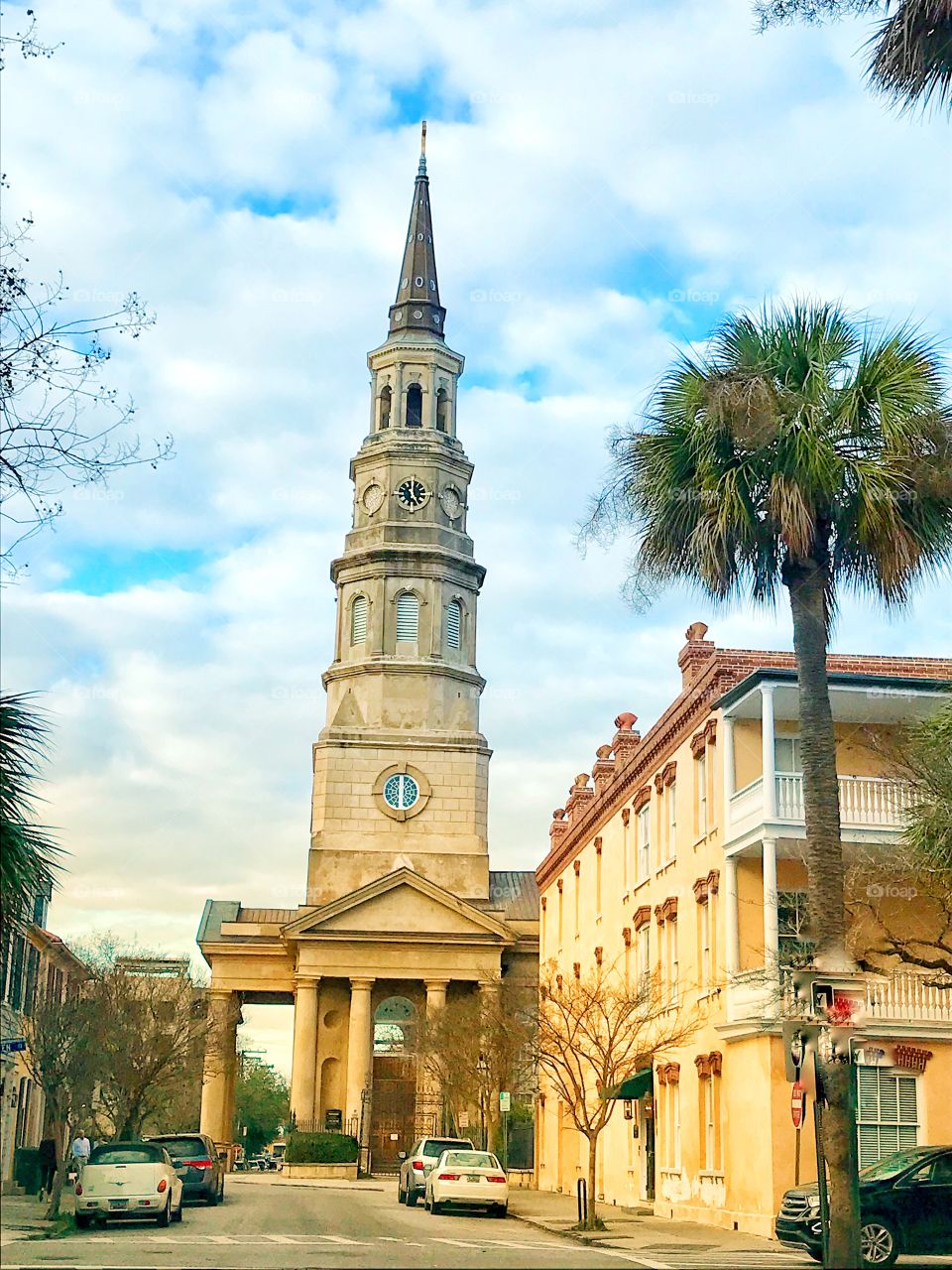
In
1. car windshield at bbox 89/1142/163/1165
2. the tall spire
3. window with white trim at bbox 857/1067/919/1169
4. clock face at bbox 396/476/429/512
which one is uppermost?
the tall spire

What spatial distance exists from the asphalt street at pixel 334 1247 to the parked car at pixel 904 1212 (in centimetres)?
93

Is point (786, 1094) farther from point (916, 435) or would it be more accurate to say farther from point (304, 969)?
point (304, 969)

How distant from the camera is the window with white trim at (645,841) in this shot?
4038 cm

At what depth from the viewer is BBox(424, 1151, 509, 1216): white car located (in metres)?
35.4

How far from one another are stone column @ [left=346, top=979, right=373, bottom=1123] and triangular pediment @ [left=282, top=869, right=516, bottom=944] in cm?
250

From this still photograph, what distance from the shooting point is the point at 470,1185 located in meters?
35.4

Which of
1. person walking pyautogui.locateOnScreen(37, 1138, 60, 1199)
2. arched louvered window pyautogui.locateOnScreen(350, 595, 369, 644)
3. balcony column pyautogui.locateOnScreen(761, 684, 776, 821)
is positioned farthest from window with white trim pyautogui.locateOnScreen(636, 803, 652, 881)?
arched louvered window pyautogui.locateOnScreen(350, 595, 369, 644)

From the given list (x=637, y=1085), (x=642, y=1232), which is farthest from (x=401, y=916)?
(x=642, y=1232)

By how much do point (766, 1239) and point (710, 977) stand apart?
6.52 metres

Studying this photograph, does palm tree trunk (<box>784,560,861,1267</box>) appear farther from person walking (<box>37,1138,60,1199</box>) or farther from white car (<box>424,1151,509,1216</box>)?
person walking (<box>37,1138,60,1199</box>)

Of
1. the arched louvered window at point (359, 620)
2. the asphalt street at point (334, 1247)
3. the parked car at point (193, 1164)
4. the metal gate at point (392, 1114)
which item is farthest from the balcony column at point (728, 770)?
the arched louvered window at point (359, 620)

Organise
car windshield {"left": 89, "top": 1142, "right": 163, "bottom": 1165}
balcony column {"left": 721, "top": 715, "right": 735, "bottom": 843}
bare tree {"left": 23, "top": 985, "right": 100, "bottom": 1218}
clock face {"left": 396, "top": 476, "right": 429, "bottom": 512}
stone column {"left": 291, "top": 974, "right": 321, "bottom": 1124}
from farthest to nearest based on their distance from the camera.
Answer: clock face {"left": 396, "top": 476, "right": 429, "bottom": 512}, stone column {"left": 291, "top": 974, "right": 321, "bottom": 1124}, bare tree {"left": 23, "top": 985, "right": 100, "bottom": 1218}, balcony column {"left": 721, "top": 715, "right": 735, "bottom": 843}, car windshield {"left": 89, "top": 1142, "right": 163, "bottom": 1165}

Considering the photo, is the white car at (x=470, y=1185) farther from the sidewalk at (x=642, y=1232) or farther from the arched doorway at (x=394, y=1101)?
the arched doorway at (x=394, y=1101)

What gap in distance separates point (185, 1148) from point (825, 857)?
2211cm
